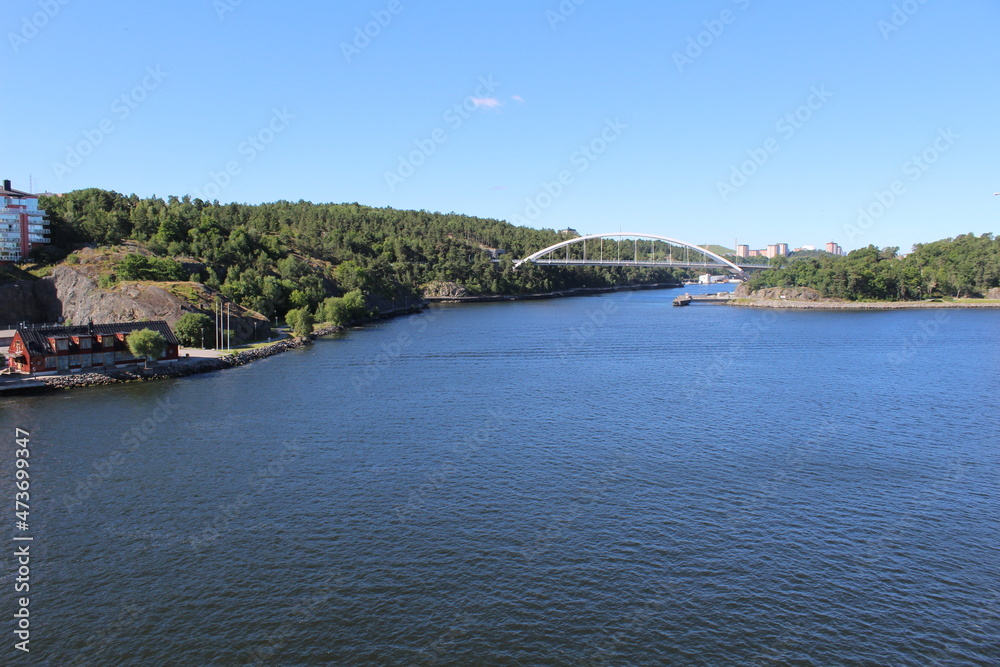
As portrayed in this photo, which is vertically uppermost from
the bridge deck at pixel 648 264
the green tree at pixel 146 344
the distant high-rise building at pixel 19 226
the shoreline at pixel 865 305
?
the distant high-rise building at pixel 19 226

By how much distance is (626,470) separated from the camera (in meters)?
19.3

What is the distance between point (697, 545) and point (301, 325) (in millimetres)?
39790

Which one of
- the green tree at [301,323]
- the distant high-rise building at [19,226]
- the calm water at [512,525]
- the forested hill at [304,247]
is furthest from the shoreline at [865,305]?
the distant high-rise building at [19,226]

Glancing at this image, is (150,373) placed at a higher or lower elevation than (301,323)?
lower

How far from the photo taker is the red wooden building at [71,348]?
32219 mm

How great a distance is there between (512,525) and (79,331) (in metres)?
28.9

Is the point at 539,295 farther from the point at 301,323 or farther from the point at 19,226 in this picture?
the point at 19,226

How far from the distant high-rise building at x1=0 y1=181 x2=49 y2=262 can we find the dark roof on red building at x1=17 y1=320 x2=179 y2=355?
81.4ft

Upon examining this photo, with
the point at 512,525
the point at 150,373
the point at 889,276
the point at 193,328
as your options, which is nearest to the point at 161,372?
the point at 150,373

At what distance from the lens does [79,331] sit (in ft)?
111

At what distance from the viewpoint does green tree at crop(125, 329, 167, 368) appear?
3403cm

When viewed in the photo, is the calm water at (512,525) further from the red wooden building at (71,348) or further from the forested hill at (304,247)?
the forested hill at (304,247)

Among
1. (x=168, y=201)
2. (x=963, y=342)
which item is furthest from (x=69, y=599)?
(x=168, y=201)

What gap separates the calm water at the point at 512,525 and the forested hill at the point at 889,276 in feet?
217
